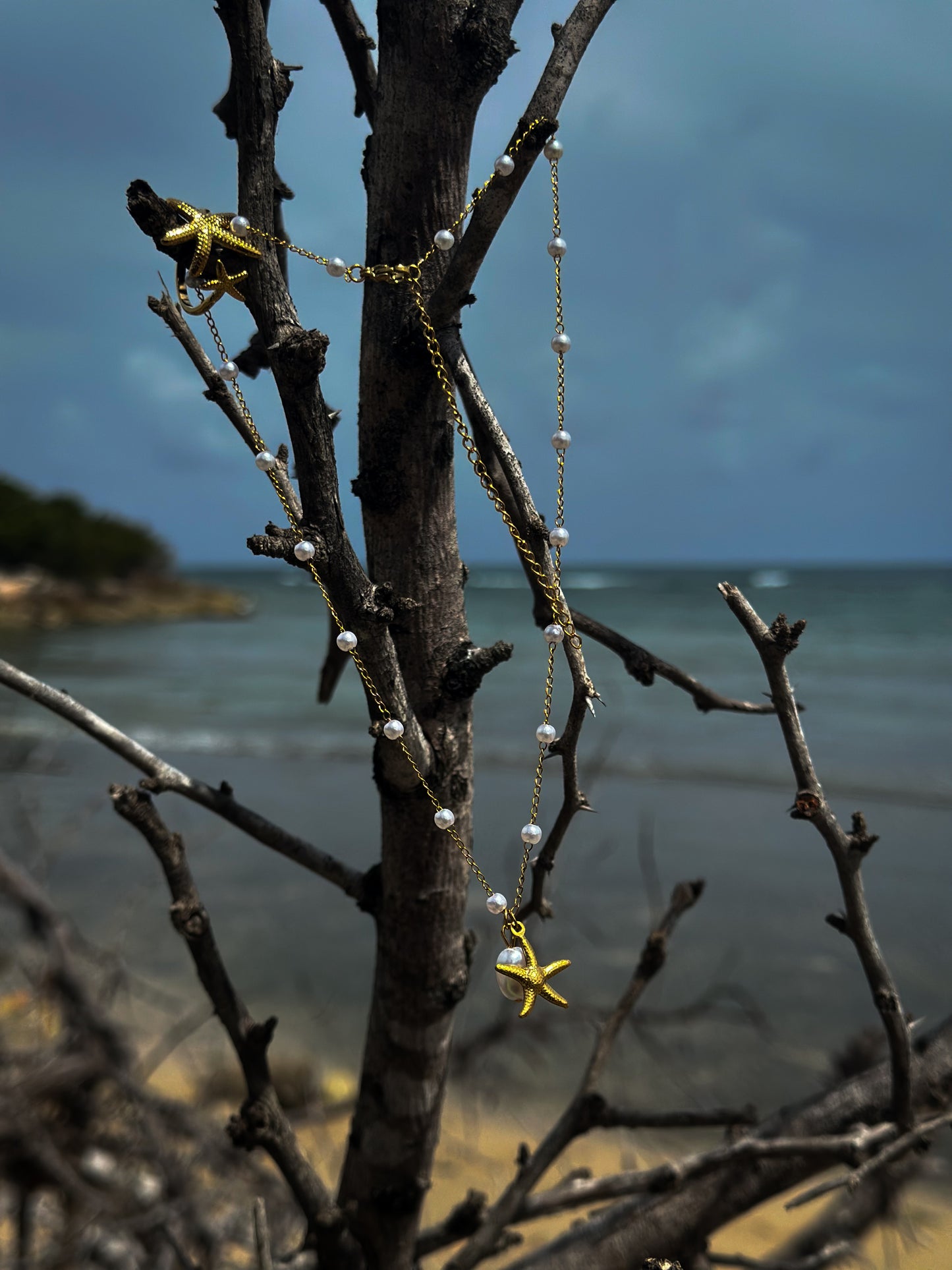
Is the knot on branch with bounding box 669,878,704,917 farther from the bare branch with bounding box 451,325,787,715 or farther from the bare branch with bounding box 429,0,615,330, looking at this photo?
the bare branch with bounding box 429,0,615,330

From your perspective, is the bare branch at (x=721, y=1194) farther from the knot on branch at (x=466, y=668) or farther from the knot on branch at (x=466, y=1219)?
the knot on branch at (x=466, y=668)

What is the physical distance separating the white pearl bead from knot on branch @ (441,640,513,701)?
0.38 m

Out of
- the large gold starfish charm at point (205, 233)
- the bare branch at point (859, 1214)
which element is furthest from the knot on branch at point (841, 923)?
the large gold starfish charm at point (205, 233)

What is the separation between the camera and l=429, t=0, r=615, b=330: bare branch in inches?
43.3

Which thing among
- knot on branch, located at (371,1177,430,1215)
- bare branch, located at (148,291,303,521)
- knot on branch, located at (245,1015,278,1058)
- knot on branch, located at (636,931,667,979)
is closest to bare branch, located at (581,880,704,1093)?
knot on branch, located at (636,931,667,979)

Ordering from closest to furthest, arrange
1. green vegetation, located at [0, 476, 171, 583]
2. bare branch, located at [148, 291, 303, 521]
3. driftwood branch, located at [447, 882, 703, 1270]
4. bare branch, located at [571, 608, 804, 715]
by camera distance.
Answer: bare branch, located at [148, 291, 303, 521] → bare branch, located at [571, 608, 804, 715] → driftwood branch, located at [447, 882, 703, 1270] → green vegetation, located at [0, 476, 171, 583]

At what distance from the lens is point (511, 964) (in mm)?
1410

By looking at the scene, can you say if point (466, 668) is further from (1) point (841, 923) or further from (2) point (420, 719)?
(1) point (841, 923)

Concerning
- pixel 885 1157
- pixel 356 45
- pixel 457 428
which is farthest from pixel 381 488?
pixel 885 1157

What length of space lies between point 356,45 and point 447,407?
589 millimetres

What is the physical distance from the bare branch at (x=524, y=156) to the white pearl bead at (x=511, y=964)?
35.3 inches

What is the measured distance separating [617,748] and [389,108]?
737 cm

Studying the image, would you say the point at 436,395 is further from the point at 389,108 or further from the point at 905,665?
the point at 905,665

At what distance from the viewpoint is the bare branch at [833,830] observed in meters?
1.27
